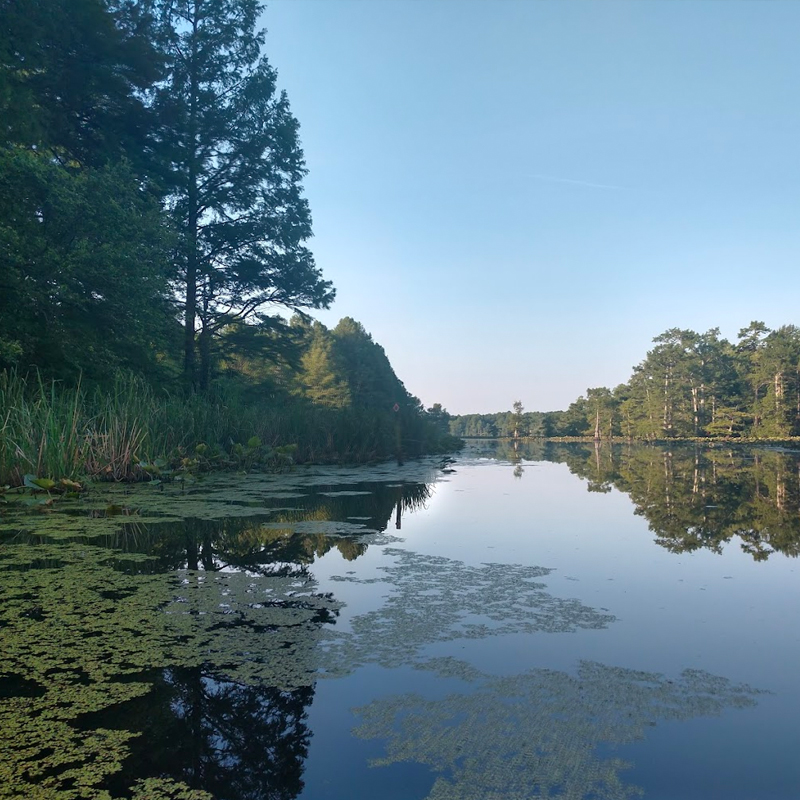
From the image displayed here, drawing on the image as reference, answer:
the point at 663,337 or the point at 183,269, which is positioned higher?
the point at 663,337

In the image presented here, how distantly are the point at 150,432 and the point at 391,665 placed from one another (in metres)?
6.09

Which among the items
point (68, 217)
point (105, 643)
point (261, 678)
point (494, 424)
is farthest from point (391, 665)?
point (494, 424)

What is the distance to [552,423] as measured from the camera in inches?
3548

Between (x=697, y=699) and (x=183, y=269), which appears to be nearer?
(x=697, y=699)

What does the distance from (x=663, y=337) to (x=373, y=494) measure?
2239 inches

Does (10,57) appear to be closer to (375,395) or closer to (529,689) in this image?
(529,689)

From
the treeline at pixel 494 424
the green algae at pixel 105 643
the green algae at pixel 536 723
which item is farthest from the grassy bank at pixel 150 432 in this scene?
the treeline at pixel 494 424

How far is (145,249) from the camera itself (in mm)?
9258

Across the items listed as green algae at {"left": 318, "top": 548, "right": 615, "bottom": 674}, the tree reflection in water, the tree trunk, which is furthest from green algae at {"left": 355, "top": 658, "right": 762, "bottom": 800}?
the tree trunk

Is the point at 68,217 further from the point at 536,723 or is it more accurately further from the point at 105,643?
the point at 536,723

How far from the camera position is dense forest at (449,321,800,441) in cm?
4294

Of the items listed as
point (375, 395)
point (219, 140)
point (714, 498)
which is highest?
point (219, 140)

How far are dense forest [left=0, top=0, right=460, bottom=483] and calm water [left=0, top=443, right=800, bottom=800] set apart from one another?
3496 millimetres

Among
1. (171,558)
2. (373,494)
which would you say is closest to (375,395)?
(373,494)
